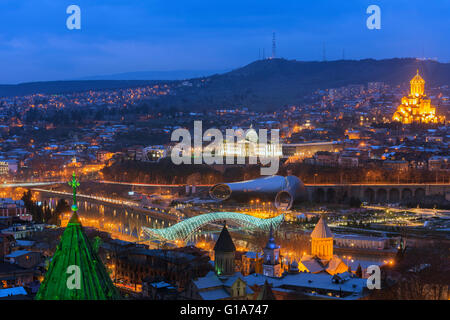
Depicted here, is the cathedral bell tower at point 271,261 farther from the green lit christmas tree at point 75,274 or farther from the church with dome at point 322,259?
the green lit christmas tree at point 75,274

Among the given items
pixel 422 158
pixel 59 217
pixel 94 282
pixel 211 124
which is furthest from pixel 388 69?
pixel 94 282

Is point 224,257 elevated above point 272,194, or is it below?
above

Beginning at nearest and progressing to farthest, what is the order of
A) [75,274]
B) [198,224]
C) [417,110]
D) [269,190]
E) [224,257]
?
1. [75,274]
2. [224,257]
3. [198,224]
4. [269,190]
5. [417,110]

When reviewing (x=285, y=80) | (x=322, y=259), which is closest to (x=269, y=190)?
(x=322, y=259)

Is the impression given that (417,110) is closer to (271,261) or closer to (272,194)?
(272,194)

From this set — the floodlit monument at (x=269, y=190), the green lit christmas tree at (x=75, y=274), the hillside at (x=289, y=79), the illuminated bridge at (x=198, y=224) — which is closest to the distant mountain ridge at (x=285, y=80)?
the hillside at (x=289, y=79)
